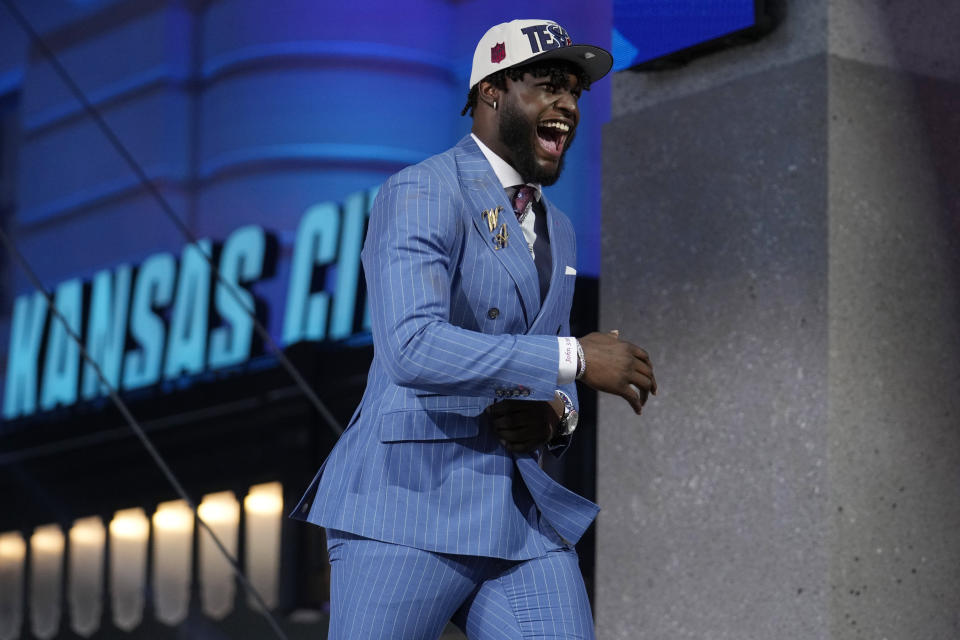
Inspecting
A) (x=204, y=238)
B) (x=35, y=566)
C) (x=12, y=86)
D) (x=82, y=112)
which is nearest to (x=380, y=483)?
(x=35, y=566)

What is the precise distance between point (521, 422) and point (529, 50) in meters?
0.52

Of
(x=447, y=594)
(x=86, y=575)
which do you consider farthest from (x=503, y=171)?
(x=86, y=575)

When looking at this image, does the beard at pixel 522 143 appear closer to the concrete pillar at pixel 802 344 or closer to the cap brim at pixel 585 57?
the cap brim at pixel 585 57

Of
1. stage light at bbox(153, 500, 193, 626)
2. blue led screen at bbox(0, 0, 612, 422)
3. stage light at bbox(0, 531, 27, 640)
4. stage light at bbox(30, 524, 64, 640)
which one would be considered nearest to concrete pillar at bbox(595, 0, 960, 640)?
blue led screen at bbox(0, 0, 612, 422)

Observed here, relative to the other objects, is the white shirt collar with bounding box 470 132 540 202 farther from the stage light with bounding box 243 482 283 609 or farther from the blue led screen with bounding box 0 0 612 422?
the stage light with bounding box 243 482 283 609

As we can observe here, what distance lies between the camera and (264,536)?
6.66m

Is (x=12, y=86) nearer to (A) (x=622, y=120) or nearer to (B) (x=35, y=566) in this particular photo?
(B) (x=35, y=566)

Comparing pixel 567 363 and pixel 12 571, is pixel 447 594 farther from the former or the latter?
pixel 12 571

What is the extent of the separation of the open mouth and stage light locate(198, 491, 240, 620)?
181 inches

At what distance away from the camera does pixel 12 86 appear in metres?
10.7

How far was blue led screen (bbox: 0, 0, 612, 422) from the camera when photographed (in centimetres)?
743

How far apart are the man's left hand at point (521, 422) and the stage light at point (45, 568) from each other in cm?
556

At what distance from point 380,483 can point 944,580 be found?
1.72 metres

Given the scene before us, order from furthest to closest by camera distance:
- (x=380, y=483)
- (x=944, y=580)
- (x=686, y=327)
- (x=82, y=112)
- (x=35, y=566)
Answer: (x=82, y=112) < (x=35, y=566) < (x=686, y=327) < (x=944, y=580) < (x=380, y=483)
